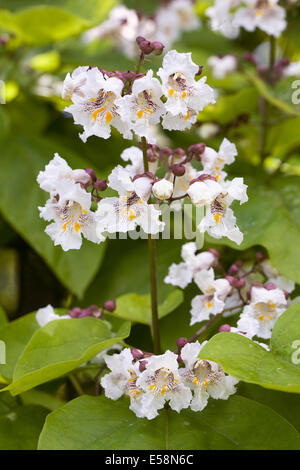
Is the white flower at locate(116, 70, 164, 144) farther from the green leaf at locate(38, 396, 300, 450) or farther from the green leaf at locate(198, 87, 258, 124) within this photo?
the green leaf at locate(198, 87, 258, 124)

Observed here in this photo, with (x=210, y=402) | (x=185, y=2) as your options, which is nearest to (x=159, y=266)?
(x=210, y=402)

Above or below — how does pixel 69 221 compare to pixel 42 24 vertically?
below

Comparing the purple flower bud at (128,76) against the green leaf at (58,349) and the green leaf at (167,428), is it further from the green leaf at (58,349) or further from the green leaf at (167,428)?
the green leaf at (167,428)

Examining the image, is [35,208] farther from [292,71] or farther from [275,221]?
[292,71]

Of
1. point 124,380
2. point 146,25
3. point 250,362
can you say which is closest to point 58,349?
point 124,380

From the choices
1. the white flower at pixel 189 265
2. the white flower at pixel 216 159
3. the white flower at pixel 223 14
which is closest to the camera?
the white flower at pixel 216 159

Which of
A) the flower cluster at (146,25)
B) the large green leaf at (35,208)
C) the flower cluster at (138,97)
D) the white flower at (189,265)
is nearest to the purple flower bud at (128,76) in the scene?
the flower cluster at (138,97)
